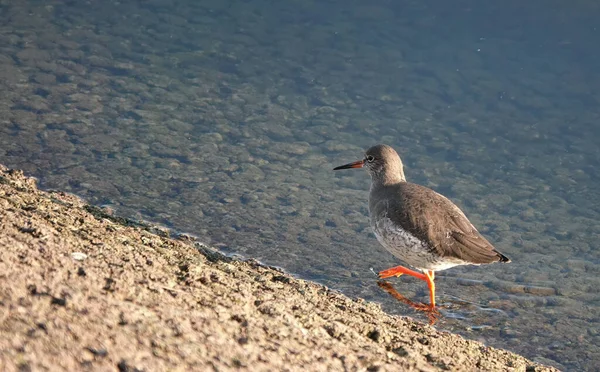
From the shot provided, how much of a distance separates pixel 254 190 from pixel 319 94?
11.4 ft

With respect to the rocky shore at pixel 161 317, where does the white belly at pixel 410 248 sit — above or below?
below

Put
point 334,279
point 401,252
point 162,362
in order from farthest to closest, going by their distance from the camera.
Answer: point 334,279, point 401,252, point 162,362

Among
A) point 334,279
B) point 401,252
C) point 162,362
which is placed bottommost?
point 334,279

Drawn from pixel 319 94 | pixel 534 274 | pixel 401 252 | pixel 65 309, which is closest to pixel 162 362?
pixel 65 309

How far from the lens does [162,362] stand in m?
3.76

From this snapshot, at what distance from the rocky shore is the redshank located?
1057 mm

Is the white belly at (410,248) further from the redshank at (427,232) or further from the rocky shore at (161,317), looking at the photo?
the rocky shore at (161,317)

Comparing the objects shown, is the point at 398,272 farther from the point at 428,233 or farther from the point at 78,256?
the point at 78,256

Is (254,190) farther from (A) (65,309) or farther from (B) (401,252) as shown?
(A) (65,309)

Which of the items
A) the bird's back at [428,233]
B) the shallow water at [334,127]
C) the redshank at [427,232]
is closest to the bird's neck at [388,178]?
the redshank at [427,232]

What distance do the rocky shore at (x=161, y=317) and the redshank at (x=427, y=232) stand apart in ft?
3.47

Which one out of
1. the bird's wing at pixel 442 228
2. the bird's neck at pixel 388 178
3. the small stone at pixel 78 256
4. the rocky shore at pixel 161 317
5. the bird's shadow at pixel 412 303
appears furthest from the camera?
the bird's neck at pixel 388 178

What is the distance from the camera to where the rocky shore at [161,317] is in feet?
12.3

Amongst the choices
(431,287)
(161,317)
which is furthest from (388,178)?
(161,317)
